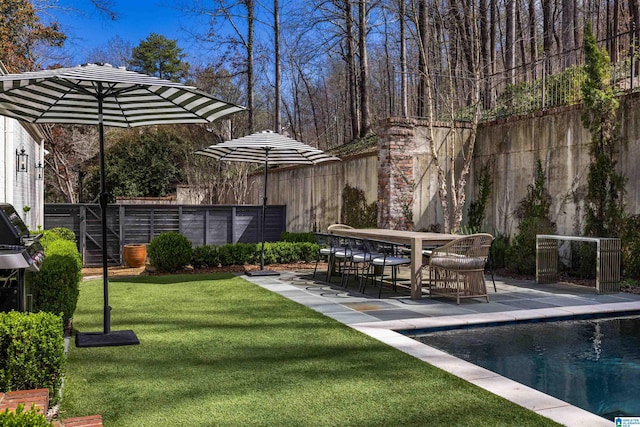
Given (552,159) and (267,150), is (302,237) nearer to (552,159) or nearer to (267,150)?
(267,150)

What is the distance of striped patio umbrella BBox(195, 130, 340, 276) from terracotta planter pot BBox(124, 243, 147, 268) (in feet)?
9.49

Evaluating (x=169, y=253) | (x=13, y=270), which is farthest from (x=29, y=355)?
(x=169, y=253)

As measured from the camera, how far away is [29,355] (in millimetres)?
3373

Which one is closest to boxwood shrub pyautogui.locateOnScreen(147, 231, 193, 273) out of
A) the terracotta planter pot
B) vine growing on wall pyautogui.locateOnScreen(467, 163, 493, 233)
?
the terracotta planter pot

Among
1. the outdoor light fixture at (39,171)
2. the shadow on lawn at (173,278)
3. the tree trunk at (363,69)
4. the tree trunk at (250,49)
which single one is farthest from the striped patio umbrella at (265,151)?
the tree trunk at (250,49)

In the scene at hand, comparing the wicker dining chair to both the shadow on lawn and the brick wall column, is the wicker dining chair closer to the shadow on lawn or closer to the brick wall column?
the brick wall column

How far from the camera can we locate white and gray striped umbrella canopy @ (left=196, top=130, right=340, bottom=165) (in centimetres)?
979

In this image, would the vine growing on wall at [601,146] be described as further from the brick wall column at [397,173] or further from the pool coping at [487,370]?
the brick wall column at [397,173]

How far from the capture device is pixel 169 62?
32.3 meters

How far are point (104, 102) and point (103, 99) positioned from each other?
0.60 feet

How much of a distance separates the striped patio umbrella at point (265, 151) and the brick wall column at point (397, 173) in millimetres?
1290

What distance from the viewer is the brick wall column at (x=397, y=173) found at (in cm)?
1133

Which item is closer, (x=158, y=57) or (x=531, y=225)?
(x=531, y=225)

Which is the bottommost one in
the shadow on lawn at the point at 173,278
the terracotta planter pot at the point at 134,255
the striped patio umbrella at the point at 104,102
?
the shadow on lawn at the point at 173,278
